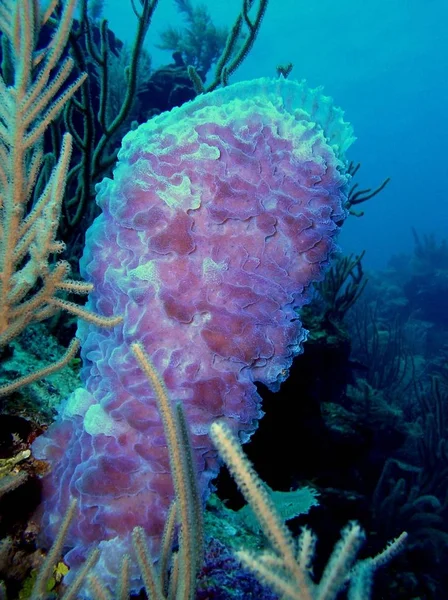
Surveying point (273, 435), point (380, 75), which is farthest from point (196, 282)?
point (380, 75)

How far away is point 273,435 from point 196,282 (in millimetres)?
3710

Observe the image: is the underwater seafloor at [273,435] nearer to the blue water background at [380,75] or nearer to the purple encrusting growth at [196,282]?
the purple encrusting growth at [196,282]

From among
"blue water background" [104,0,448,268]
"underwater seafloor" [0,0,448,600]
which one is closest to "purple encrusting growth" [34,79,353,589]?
"underwater seafloor" [0,0,448,600]

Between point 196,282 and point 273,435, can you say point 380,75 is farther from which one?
point 196,282

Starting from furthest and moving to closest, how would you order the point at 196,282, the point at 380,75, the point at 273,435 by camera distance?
1. the point at 380,75
2. the point at 273,435
3. the point at 196,282

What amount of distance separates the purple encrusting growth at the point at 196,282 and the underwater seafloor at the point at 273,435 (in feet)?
0.78

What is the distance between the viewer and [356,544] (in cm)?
94

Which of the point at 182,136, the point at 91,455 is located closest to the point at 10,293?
the point at 91,455

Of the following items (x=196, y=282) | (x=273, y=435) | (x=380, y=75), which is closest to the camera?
(x=196, y=282)

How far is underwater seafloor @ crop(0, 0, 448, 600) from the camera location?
1.95m

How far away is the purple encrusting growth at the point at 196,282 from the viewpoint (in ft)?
6.04

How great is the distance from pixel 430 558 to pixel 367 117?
11051 centimetres

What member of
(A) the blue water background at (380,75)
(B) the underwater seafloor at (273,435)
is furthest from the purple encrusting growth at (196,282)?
(A) the blue water background at (380,75)

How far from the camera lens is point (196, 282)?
183 cm
